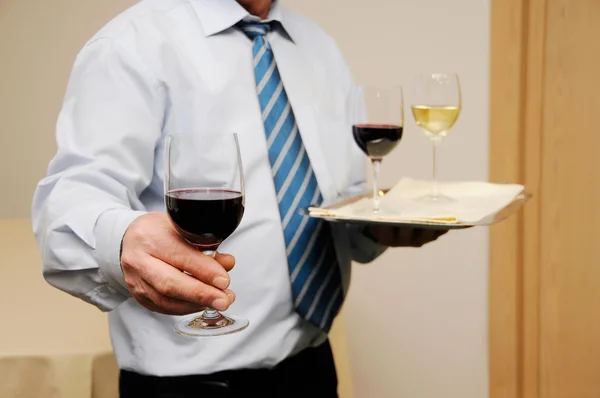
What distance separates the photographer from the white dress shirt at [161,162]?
1040 millimetres

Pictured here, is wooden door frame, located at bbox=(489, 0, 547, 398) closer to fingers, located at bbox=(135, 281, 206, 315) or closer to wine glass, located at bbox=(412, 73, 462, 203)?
wine glass, located at bbox=(412, 73, 462, 203)

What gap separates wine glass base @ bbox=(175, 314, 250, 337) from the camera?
0.90 meters

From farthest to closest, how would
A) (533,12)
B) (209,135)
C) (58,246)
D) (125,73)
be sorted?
(533,12), (125,73), (58,246), (209,135)

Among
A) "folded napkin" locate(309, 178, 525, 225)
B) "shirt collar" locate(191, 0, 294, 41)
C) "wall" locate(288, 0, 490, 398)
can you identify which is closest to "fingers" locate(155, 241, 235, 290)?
"folded napkin" locate(309, 178, 525, 225)

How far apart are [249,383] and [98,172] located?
0.43 meters

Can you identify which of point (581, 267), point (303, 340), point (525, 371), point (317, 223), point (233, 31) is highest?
point (233, 31)

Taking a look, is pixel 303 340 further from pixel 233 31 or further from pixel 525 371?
pixel 525 371

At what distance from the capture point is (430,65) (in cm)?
217

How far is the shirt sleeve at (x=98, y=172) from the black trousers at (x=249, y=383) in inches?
7.8

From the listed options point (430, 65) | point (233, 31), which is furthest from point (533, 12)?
point (233, 31)

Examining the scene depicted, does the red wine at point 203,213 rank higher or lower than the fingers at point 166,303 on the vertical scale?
higher

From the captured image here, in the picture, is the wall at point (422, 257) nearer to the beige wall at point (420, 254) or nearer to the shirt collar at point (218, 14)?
the beige wall at point (420, 254)

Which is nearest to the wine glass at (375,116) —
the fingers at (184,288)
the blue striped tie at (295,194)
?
the blue striped tie at (295,194)

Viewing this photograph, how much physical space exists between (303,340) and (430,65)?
1135 mm
